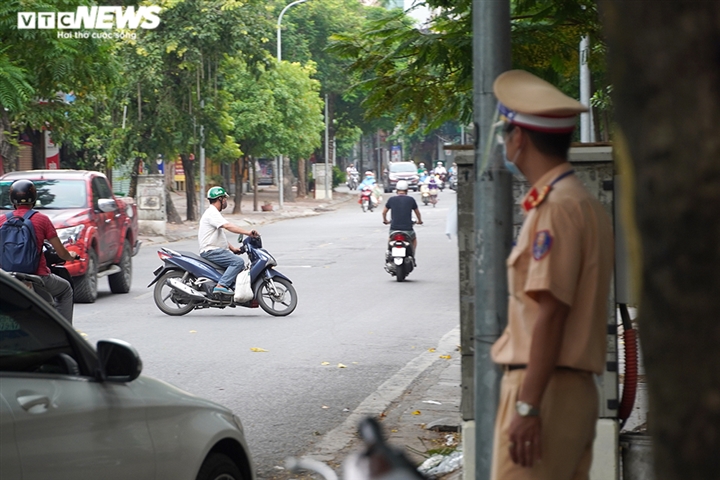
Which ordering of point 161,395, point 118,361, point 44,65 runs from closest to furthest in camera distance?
1. point 118,361
2. point 161,395
3. point 44,65

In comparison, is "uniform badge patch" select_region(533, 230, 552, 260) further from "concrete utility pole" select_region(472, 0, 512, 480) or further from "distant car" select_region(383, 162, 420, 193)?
"distant car" select_region(383, 162, 420, 193)

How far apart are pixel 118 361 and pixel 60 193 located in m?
12.8

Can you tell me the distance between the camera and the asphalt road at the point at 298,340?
8492mm

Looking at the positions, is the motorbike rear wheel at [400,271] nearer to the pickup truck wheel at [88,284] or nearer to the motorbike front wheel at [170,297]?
the motorbike front wheel at [170,297]

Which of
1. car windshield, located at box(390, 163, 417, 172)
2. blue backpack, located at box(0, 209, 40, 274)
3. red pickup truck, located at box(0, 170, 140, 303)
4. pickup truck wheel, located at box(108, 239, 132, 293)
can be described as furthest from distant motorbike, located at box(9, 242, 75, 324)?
car windshield, located at box(390, 163, 417, 172)

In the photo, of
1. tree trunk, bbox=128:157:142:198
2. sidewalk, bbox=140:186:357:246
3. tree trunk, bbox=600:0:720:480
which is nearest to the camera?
tree trunk, bbox=600:0:720:480

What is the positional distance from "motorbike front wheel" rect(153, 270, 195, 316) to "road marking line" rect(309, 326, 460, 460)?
368 cm

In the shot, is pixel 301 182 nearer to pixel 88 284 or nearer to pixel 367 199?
pixel 367 199

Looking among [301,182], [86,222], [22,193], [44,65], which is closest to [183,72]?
[44,65]

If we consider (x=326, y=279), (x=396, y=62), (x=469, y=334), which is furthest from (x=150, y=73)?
(x=469, y=334)

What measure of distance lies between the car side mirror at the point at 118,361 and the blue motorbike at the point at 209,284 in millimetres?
10302

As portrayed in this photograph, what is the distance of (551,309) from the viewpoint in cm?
300

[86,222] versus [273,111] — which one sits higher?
[273,111]

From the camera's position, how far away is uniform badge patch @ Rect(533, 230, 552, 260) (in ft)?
9.90
